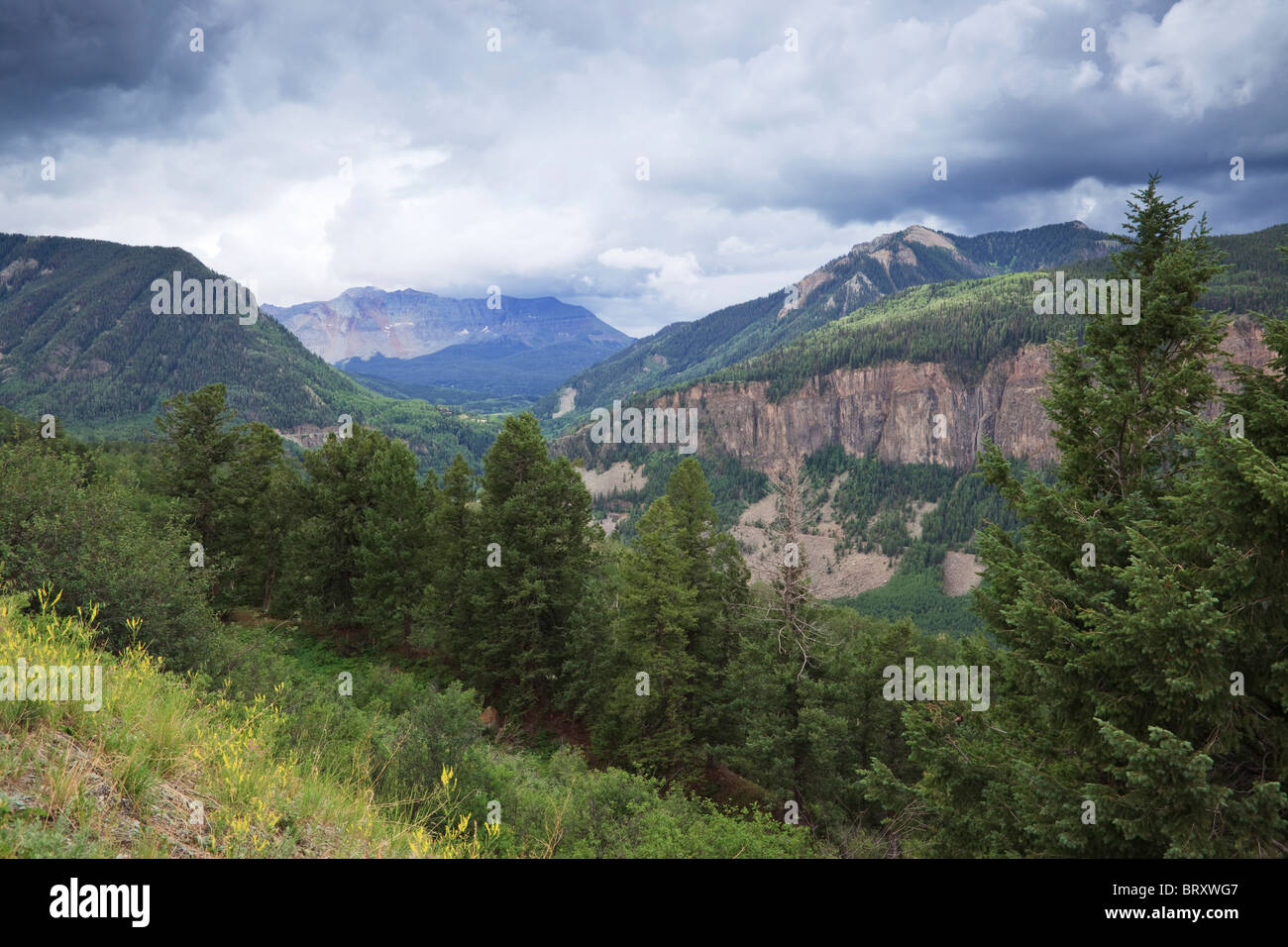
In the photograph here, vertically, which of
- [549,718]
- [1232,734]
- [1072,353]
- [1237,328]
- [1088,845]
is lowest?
[549,718]

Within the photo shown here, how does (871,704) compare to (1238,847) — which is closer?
(1238,847)

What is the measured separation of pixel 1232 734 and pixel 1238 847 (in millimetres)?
1207

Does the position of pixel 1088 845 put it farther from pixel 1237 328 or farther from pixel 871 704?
pixel 1237 328

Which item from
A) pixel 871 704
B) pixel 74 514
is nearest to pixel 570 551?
pixel 871 704

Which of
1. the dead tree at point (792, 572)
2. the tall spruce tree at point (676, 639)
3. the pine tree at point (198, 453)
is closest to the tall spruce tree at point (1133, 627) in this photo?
the dead tree at point (792, 572)

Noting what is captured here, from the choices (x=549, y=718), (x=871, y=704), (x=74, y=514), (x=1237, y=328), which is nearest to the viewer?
(x=74, y=514)

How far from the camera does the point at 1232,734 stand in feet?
22.1

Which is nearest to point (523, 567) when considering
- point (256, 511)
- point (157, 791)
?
point (256, 511)
